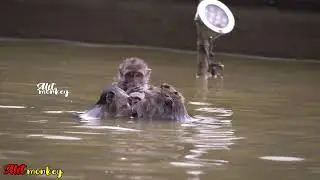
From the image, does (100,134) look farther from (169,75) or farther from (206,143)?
(169,75)

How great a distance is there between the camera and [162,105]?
8266 millimetres

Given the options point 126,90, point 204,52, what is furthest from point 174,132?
point 204,52

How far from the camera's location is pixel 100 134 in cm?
758

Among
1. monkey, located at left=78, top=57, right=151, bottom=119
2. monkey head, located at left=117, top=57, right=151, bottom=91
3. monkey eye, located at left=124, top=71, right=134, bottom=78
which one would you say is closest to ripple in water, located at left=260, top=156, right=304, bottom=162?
monkey, located at left=78, top=57, right=151, bottom=119

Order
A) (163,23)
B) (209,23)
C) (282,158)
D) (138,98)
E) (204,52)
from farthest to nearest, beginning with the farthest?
(163,23)
(204,52)
(209,23)
(138,98)
(282,158)

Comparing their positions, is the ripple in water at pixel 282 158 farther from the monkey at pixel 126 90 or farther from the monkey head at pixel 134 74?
the monkey head at pixel 134 74

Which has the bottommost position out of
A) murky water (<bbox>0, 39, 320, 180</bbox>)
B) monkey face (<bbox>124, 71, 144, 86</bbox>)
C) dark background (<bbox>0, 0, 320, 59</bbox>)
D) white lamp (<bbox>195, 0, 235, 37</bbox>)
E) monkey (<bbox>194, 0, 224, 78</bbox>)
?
murky water (<bbox>0, 39, 320, 180</bbox>)

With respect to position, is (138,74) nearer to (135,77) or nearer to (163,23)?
(135,77)

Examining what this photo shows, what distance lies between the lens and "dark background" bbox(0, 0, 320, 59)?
753 inches

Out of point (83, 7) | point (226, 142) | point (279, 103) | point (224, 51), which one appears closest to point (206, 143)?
point (226, 142)

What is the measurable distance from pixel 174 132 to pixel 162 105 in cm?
50

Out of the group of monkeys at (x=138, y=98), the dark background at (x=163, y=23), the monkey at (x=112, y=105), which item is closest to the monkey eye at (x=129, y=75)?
the group of monkeys at (x=138, y=98)

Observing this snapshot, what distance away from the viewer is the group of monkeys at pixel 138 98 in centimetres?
815

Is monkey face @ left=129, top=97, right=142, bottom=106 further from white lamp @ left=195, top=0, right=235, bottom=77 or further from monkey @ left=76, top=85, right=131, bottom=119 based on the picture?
white lamp @ left=195, top=0, right=235, bottom=77
